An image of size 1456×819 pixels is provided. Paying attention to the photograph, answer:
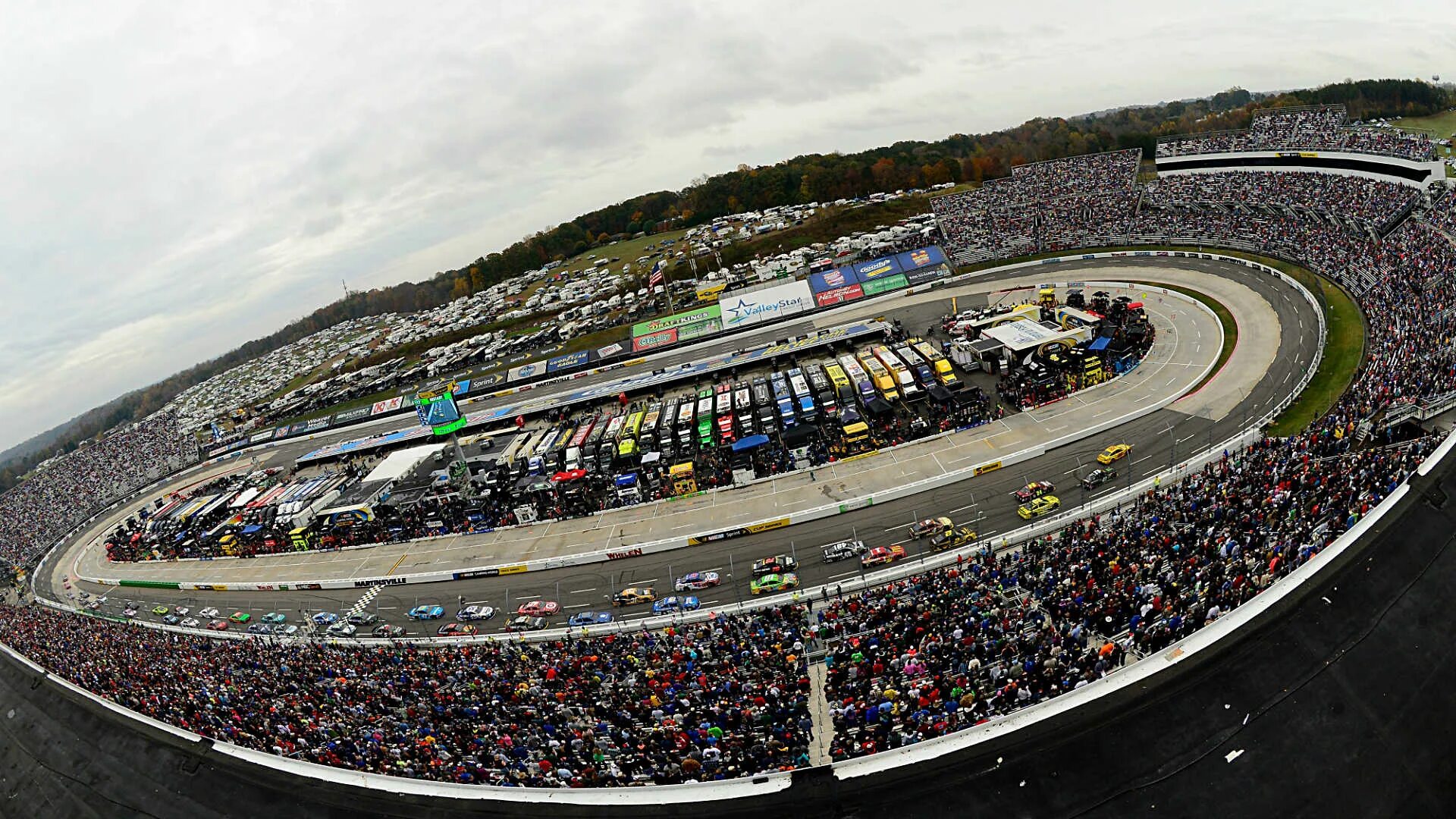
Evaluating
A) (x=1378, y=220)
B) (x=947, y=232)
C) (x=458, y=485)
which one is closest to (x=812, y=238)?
(x=947, y=232)

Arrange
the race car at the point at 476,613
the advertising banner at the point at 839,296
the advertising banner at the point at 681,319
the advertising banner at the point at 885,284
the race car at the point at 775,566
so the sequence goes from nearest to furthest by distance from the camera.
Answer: the race car at the point at 775,566 → the race car at the point at 476,613 → the advertising banner at the point at 885,284 → the advertising banner at the point at 839,296 → the advertising banner at the point at 681,319

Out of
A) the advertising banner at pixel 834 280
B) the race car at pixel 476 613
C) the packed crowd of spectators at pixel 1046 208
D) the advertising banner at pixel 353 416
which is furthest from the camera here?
the advertising banner at pixel 353 416

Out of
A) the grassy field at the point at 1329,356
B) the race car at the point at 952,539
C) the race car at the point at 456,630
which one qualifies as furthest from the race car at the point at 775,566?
the grassy field at the point at 1329,356

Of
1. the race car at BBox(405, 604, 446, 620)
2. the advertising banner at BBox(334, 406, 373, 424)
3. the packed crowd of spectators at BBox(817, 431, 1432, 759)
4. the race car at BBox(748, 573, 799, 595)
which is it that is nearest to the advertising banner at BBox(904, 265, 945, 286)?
the packed crowd of spectators at BBox(817, 431, 1432, 759)

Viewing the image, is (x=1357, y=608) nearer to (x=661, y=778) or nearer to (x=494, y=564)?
(x=661, y=778)

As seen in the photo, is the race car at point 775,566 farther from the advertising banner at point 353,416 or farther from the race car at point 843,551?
the advertising banner at point 353,416

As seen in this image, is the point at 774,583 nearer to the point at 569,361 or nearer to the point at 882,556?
the point at 882,556

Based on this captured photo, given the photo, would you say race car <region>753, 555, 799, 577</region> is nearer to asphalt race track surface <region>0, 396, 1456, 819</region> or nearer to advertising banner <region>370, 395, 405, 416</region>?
asphalt race track surface <region>0, 396, 1456, 819</region>
